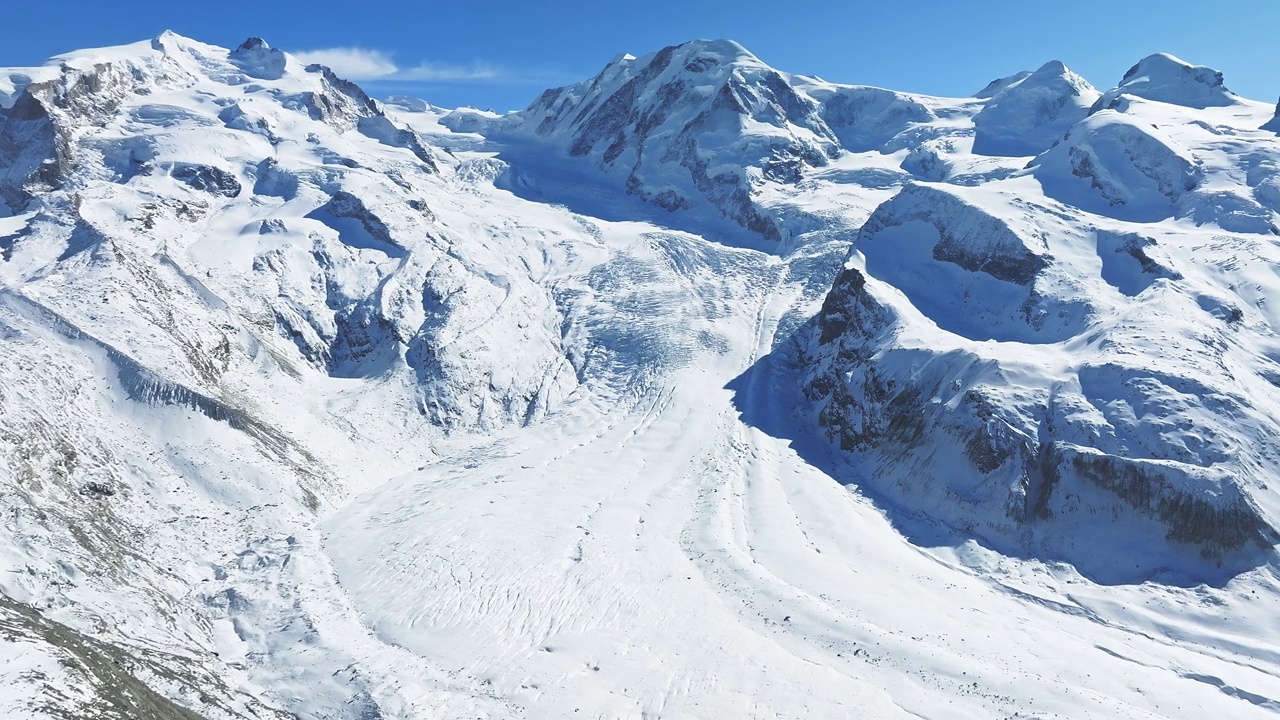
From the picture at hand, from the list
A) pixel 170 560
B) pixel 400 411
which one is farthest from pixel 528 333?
pixel 170 560

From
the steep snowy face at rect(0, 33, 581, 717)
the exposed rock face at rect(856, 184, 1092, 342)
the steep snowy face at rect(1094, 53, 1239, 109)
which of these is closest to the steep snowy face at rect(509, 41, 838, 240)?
the exposed rock face at rect(856, 184, 1092, 342)

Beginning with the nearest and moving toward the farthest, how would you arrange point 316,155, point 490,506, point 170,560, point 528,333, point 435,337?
point 170,560 → point 490,506 → point 435,337 → point 528,333 → point 316,155

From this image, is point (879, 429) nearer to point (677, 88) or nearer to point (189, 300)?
point (189, 300)

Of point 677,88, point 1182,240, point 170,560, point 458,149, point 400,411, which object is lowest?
point 170,560

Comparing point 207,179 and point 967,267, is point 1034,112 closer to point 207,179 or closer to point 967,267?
point 967,267

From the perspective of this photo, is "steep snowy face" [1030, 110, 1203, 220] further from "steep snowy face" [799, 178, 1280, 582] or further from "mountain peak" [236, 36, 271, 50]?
"mountain peak" [236, 36, 271, 50]

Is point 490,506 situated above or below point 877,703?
above

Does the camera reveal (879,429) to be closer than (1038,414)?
No
